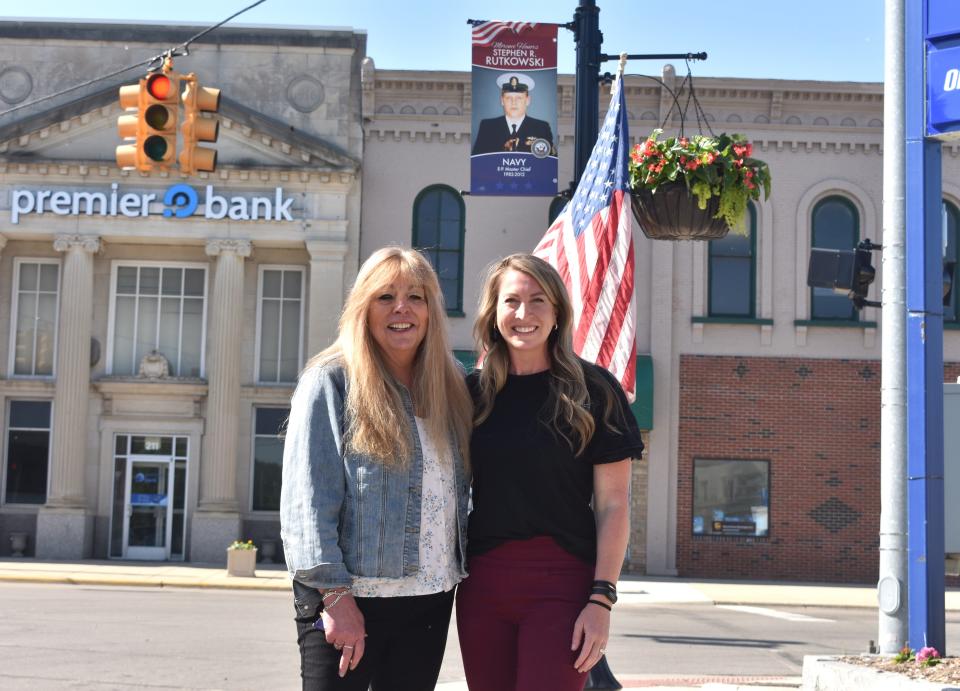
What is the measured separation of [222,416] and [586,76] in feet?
62.9

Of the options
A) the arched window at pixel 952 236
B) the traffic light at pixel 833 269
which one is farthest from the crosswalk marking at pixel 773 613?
the arched window at pixel 952 236

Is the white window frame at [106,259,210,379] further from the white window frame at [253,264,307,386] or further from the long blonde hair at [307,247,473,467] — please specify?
the long blonde hair at [307,247,473,467]

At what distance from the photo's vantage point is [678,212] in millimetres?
8805

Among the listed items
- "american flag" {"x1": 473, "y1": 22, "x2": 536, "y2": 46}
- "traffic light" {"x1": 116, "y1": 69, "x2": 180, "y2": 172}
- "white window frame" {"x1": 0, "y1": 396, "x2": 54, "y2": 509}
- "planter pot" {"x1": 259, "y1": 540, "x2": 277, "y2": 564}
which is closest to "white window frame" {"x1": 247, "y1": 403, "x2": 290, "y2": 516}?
"planter pot" {"x1": 259, "y1": 540, "x2": 277, "y2": 564}

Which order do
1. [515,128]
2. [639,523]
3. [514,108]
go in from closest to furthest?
[514,108], [515,128], [639,523]

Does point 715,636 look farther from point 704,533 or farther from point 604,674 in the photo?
point 704,533

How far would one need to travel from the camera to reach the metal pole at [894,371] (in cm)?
765

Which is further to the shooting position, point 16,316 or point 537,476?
point 16,316

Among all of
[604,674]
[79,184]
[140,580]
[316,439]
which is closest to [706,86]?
[79,184]

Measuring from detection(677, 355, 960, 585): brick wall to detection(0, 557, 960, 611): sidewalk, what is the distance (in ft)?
3.11

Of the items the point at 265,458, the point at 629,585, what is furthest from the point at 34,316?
the point at 629,585

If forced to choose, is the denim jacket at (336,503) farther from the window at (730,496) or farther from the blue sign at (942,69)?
the window at (730,496)

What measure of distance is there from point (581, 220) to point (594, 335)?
33.4 inches

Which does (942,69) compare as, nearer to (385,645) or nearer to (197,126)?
(385,645)
